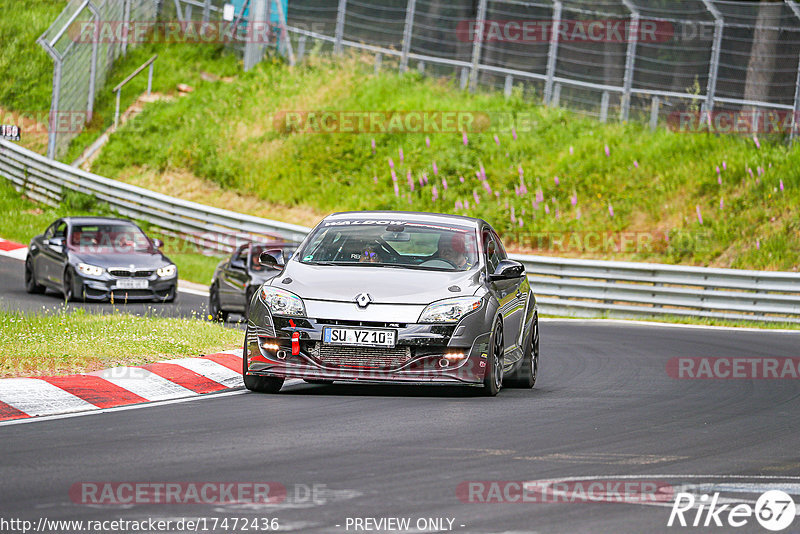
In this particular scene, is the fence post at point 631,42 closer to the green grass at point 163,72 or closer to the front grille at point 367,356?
the green grass at point 163,72

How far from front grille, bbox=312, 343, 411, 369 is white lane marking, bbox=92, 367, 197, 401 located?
134 centimetres

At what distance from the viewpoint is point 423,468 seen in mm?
7516

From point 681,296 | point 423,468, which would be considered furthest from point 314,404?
point 681,296

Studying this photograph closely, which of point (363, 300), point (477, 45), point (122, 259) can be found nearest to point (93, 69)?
point (477, 45)

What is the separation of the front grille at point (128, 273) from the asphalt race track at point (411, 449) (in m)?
11.4

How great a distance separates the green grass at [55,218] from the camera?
3033cm

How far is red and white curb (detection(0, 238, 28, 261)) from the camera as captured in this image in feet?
98.5

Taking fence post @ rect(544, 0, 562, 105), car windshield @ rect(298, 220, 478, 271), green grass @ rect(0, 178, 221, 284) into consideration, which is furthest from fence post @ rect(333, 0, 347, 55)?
car windshield @ rect(298, 220, 478, 271)

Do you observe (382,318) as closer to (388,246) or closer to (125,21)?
(388,246)

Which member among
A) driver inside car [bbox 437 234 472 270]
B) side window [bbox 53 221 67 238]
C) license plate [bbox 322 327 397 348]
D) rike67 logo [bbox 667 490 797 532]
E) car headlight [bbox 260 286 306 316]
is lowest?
side window [bbox 53 221 67 238]

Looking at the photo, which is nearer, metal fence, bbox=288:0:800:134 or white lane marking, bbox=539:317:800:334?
white lane marking, bbox=539:317:800:334

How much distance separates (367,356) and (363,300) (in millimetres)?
435

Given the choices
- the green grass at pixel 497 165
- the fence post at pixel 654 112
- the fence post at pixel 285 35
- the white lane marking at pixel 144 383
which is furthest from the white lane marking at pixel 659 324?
the fence post at pixel 285 35

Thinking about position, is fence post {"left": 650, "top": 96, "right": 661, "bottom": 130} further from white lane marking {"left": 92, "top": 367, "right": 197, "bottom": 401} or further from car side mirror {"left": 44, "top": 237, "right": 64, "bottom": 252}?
white lane marking {"left": 92, "top": 367, "right": 197, "bottom": 401}
